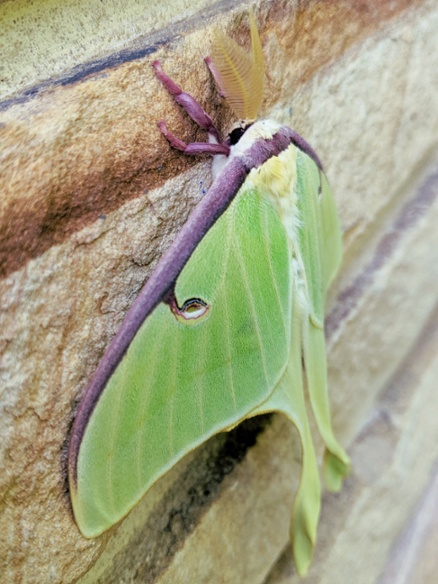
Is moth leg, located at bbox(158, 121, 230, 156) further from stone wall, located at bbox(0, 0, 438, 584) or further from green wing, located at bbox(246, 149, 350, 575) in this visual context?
green wing, located at bbox(246, 149, 350, 575)

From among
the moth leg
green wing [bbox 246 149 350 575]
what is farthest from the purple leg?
green wing [bbox 246 149 350 575]

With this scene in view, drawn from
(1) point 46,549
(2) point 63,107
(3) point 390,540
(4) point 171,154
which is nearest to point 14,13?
(2) point 63,107

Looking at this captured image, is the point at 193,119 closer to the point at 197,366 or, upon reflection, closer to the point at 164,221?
the point at 164,221

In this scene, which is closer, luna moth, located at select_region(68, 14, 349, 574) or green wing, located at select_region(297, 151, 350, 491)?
luna moth, located at select_region(68, 14, 349, 574)

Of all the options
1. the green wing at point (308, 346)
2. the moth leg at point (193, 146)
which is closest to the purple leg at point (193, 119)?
the moth leg at point (193, 146)

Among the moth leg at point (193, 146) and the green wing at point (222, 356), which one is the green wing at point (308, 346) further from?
the moth leg at point (193, 146)

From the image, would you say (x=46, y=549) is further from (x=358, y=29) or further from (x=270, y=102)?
(x=358, y=29)

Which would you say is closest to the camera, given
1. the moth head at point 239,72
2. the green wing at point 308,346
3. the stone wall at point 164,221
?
the stone wall at point 164,221
